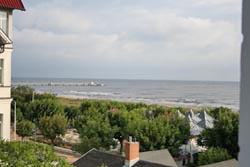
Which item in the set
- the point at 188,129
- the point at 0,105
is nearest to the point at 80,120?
the point at 188,129

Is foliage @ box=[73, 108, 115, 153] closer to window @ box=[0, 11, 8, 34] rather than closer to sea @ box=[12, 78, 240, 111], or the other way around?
window @ box=[0, 11, 8, 34]

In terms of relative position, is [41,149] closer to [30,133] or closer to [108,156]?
[108,156]

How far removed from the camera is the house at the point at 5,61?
4875mm

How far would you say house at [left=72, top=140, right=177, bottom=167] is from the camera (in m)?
6.74

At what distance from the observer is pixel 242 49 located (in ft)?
1.54

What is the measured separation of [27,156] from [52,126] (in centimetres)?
1026

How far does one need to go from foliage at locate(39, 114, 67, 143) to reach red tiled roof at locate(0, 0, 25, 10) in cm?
848

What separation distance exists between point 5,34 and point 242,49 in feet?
15.0

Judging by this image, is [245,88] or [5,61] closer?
[245,88]

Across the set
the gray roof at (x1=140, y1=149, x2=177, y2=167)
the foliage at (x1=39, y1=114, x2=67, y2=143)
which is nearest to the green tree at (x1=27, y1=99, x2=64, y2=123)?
the foliage at (x1=39, y1=114, x2=67, y2=143)

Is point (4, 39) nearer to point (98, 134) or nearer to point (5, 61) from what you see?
point (5, 61)

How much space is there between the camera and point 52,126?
13133mm

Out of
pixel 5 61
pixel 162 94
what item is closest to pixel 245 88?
pixel 5 61

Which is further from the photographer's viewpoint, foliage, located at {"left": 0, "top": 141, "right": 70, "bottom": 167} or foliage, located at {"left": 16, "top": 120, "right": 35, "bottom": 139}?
foliage, located at {"left": 16, "top": 120, "right": 35, "bottom": 139}
